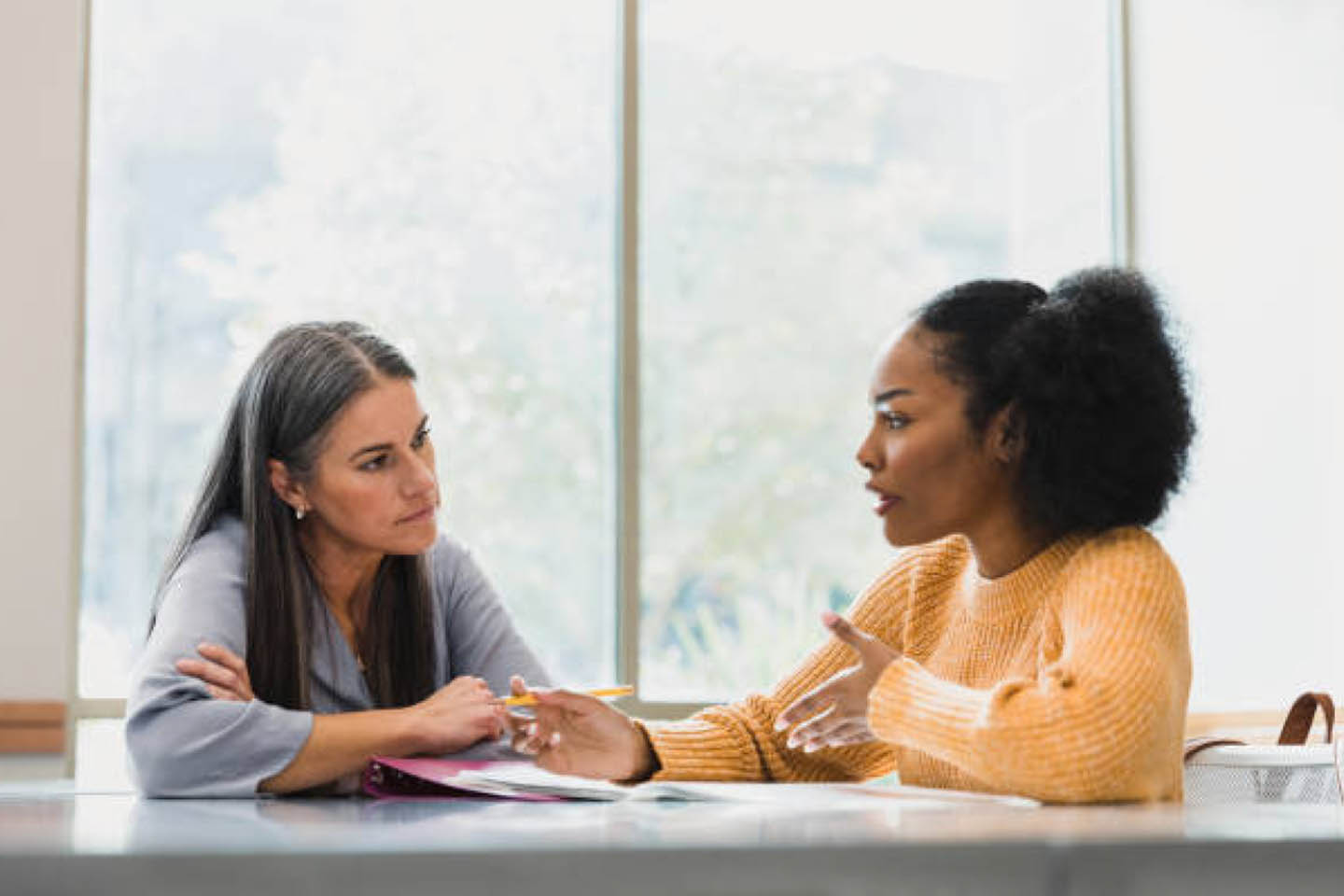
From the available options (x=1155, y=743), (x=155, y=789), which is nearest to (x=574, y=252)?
(x=155, y=789)

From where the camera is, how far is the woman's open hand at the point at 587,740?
1.63 metres

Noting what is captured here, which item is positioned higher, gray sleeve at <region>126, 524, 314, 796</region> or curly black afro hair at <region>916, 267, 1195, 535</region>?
curly black afro hair at <region>916, 267, 1195, 535</region>

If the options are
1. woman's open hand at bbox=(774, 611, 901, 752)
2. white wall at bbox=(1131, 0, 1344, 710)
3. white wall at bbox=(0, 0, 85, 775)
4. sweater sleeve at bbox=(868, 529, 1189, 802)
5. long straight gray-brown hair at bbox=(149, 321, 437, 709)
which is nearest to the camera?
sweater sleeve at bbox=(868, 529, 1189, 802)

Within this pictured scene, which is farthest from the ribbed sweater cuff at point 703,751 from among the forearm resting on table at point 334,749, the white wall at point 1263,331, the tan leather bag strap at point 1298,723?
the white wall at point 1263,331

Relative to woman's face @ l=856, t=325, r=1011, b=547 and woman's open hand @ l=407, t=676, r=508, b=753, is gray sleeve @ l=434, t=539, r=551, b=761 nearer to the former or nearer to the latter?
woman's open hand @ l=407, t=676, r=508, b=753

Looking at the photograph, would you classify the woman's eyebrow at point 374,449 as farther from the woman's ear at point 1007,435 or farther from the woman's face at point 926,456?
the woman's ear at point 1007,435

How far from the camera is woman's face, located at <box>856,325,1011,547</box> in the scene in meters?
1.54

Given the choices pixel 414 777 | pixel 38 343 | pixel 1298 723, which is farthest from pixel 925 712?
pixel 38 343

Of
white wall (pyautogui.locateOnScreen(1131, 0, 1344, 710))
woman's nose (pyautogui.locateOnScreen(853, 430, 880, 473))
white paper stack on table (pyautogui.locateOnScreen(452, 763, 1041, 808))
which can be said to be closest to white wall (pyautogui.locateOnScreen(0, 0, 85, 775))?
white paper stack on table (pyautogui.locateOnScreen(452, 763, 1041, 808))

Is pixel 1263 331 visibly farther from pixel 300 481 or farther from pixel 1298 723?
pixel 300 481

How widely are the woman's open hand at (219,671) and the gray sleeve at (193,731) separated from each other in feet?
0.04

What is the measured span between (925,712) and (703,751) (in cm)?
45

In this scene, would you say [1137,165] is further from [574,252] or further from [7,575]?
[7,575]

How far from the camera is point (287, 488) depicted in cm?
196
